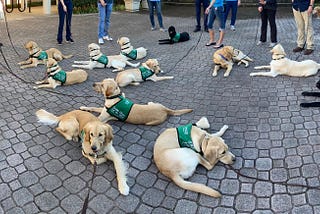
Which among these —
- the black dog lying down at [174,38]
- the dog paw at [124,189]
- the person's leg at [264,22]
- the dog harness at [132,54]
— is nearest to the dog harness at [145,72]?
the dog harness at [132,54]

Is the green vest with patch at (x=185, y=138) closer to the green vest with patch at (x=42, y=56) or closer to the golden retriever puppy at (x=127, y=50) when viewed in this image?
the golden retriever puppy at (x=127, y=50)

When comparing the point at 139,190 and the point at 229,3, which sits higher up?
the point at 229,3

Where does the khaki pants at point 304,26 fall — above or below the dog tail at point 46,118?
above

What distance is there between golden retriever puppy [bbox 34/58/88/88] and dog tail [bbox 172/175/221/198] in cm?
373

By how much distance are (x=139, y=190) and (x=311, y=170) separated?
1.90 meters

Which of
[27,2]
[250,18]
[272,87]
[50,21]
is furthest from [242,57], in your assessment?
[27,2]

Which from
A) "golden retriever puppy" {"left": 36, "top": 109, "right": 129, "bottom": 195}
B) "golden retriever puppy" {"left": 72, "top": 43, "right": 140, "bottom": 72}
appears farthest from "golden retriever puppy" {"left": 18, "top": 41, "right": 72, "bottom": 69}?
"golden retriever puppy" {"left": 36, "top": 109, "right": 129, "bottom": 195}

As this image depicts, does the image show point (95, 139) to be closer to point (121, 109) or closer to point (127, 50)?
point (121, 109)

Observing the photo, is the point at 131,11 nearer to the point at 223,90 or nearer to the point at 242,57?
the point at 242,57

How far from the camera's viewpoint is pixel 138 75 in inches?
258

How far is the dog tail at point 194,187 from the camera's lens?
3336 mm

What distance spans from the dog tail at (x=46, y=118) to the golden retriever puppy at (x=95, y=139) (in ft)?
1.41

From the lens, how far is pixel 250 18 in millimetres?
13773

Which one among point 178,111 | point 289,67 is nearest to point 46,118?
point 178,111
